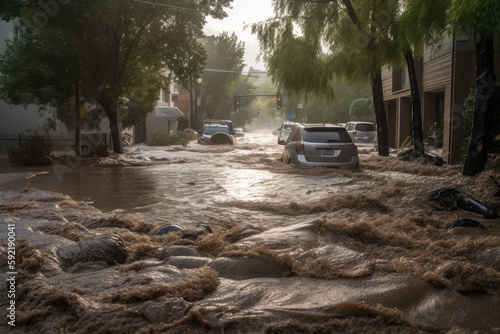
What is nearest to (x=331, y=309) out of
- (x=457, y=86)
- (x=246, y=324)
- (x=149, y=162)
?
(x=246, y=324)

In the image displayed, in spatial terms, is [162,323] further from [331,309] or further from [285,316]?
[331,309]

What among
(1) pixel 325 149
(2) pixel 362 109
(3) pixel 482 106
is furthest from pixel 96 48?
(2) pixel 362 109

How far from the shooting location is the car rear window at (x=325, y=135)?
17656 mm

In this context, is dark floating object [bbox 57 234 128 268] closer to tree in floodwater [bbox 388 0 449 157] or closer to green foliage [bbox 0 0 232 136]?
tree in floodwater [bbox 388 0 449 157]

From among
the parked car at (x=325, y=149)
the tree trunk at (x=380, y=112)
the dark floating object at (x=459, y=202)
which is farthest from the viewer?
the tree trunk at (x=380, y=112)

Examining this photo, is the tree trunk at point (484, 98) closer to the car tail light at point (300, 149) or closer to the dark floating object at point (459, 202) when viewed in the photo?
the dark floating object at point (459, 202)

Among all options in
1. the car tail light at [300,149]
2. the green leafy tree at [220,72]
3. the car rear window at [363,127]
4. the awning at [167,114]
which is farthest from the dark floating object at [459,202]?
the green leafy tree at [220,72]

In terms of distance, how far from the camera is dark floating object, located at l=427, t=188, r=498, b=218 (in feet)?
35.9

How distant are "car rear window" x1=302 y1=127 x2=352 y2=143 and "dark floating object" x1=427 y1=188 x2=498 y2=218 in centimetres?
582

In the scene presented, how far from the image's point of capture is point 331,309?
18.6 feet

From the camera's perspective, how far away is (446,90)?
907 inches

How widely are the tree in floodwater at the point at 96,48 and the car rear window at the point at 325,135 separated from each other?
359 inches

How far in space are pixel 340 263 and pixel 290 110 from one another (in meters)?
85.7

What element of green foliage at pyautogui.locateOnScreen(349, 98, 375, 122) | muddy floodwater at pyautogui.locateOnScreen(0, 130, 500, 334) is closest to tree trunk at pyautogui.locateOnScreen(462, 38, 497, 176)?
muddy floodwater at pyautogui.locateOnScreen(0, 130, 500, 334)
